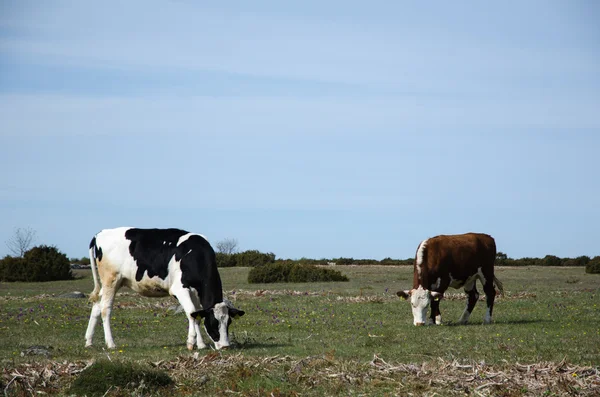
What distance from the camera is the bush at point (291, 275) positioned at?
55750 mm

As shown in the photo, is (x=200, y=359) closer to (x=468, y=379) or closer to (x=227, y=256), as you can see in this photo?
(x=468, y=379)

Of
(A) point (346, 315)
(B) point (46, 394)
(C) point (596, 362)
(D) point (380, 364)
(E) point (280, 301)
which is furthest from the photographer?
(E) point (280, 301)

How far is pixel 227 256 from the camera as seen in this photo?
258 feet

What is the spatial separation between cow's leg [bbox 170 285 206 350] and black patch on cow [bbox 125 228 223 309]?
194 mm

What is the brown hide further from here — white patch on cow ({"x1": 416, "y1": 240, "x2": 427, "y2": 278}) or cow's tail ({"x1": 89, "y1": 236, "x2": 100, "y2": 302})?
cow's tail ({"x1": 89, "y1": 236, "x2": 100, "y2": 302})

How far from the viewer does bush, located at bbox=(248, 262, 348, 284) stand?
55.8 meters

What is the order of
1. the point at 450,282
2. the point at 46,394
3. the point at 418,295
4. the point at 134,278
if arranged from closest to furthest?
the point at 46,394, the point at 134,278, the point at 418,295, the point at 450,282

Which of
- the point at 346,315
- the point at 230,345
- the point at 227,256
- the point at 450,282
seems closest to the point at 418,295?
the point at 450,282

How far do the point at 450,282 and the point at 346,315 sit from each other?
14.1 ft

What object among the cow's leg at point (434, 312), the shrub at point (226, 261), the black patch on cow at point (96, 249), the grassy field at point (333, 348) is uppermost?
the black patch on cow at point (96, 249)

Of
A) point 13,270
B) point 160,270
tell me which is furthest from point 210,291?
point 13,270

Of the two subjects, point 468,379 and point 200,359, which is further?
point 200,359

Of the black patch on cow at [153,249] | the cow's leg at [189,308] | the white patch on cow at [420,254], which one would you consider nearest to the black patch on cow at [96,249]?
the black patch on cow at [153,249]

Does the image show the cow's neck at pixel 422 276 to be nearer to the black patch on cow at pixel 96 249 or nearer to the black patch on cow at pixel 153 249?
the black patch on cow at pixel 153 249
